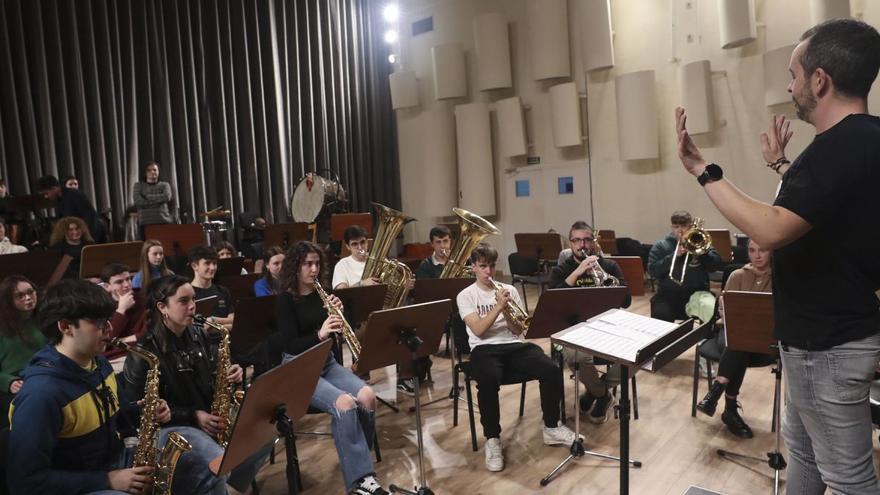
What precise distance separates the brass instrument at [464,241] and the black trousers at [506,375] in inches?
45.5

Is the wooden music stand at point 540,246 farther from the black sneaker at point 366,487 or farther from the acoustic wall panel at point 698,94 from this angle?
the black sneaker at point 366,487

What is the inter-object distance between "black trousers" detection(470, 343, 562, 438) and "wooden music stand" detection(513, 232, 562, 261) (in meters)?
3.77

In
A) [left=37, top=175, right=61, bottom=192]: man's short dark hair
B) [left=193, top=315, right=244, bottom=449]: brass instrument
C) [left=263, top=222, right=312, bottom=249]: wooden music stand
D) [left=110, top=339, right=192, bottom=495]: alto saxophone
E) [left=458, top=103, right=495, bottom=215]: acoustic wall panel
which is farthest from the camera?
[left=458, top=103, right=495, bottom=215]: acoustic wall panel

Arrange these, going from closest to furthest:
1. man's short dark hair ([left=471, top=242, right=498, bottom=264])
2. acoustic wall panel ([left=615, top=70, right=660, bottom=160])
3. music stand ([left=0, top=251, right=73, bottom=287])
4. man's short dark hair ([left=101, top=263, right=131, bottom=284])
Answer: man's short dark hair ([left=471, top=242, right=498, bottom=264]), man's short dark hair ([left=101, top=263, right=131, bottom=284]), music stand ([left=0, top=251, right=73, bottom=287]), acoustic wall panel ([left=615, top=70, right=660, bottom=160])

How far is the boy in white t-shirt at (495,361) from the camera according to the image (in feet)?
12.1

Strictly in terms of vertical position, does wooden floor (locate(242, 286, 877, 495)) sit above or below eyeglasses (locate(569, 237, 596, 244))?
below

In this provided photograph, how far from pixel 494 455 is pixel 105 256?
14.0 feet

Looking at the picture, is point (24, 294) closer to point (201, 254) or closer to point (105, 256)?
point (201, 254)

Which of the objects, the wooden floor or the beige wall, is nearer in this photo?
the wooden floor

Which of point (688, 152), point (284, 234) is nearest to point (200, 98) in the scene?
point (284, 234)

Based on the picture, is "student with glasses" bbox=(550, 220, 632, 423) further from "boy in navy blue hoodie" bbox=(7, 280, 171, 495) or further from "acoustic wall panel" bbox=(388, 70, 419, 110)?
"acoustic wall panel" bbox=(388, 70, 419, 110)

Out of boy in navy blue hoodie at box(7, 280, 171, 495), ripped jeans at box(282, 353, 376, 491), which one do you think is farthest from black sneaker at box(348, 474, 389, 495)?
boy in navy blue hoodie at box(7, 280, 171, 495)

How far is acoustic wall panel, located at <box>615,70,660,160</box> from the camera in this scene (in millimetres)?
9344

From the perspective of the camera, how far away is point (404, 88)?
39.8ft
